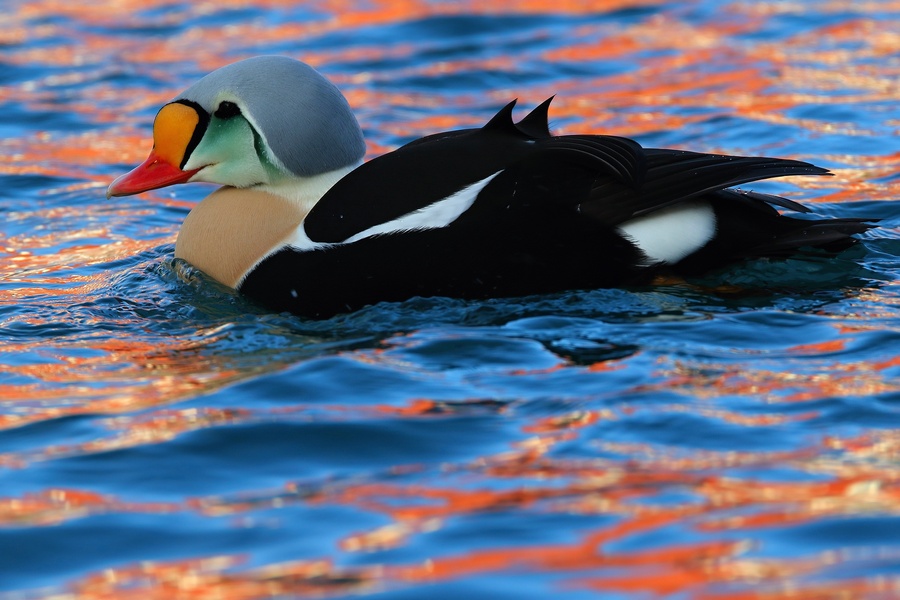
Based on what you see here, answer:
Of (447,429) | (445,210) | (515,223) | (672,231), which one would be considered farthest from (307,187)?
(447,429)

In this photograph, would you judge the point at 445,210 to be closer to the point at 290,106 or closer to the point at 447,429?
the point at 290,106

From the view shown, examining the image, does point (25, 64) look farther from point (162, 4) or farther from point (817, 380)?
point (817, 380)

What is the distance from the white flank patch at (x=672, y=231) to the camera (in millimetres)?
3699

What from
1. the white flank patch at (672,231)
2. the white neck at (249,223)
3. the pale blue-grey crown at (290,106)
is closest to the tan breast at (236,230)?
the white neck at (249,223)

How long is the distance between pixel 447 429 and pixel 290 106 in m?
1.36

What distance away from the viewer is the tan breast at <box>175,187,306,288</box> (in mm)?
3971

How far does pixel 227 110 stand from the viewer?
13.1 feet

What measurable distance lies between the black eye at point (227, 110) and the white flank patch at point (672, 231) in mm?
1160

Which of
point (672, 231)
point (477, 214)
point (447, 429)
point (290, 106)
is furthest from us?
point (290, 106)

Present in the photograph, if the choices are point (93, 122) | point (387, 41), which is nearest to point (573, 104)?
point (387, 41)

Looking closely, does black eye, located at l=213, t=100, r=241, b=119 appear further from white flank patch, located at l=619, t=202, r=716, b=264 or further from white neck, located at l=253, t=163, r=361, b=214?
white flank patch, located at l=619, t=202, r=716, b=264

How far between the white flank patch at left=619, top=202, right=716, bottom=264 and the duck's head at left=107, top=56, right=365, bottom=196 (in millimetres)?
895

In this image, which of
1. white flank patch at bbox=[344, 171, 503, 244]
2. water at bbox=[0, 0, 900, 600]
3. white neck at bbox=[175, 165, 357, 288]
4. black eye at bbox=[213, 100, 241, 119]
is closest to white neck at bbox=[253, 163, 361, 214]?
white neck at bbox=[175, 165, 357, 288]

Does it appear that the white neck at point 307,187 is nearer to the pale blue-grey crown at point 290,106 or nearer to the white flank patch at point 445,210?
the pale blue-grey crown at point 290,106
